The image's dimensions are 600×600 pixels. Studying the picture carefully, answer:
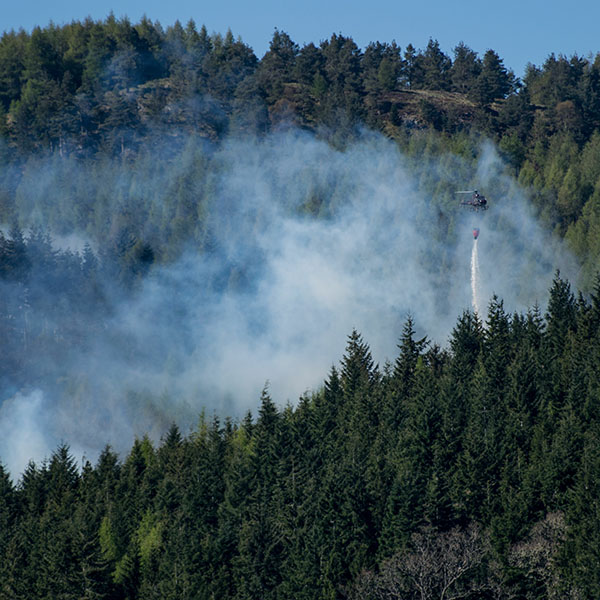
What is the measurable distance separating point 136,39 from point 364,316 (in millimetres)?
77406

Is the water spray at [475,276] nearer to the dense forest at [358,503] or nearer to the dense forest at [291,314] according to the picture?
the dense forest at [291,314]

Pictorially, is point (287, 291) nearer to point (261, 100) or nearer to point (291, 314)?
point (291, 314)

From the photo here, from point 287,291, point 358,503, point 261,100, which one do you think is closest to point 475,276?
point 287,291

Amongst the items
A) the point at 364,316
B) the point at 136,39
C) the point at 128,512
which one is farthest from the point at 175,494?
the point at 136,39

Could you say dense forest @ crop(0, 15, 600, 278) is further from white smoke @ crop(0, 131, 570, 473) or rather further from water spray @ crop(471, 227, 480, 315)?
water spray @ crop(471, 227, 480, 315)

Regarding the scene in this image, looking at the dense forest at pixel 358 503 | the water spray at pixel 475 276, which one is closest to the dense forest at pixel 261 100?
the water spray at pixel 475 276

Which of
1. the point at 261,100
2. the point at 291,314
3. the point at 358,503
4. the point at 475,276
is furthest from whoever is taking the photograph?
the point at 261,100

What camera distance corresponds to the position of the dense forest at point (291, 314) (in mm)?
61062

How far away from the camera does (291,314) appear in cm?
12888

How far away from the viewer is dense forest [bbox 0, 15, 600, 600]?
2404 inches

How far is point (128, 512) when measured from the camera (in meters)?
74.1

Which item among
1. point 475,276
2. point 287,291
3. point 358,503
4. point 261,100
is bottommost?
point 358,503

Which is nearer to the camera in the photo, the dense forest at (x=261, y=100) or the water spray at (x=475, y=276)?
the water spray at (x=475, y=276)

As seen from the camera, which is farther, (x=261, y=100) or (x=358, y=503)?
(x=261, y=100)
